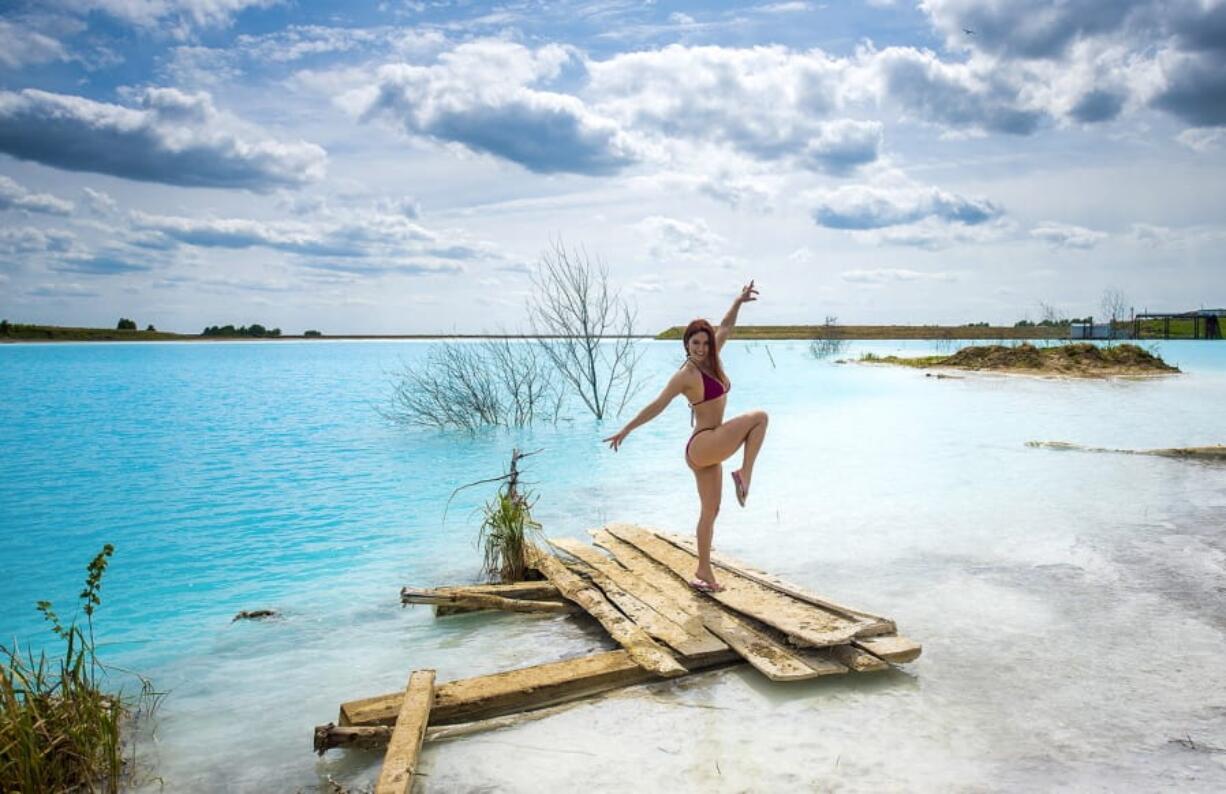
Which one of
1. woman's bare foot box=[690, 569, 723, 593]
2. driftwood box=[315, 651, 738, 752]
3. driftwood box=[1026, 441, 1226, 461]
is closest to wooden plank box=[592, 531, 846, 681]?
woman's bare foot box=[690, 569, 723, 593]

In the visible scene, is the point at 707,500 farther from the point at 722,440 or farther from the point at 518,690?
the point at 518,690

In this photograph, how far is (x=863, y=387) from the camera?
109 ft

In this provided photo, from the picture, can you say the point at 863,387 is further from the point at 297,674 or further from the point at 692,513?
the point at 297,674

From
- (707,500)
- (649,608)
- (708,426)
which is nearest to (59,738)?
(649,608)

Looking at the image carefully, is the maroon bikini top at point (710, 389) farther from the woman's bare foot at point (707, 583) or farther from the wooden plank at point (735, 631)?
the wooden plank at point (735, 631)

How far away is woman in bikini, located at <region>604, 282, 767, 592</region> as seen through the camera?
5629 millimetres

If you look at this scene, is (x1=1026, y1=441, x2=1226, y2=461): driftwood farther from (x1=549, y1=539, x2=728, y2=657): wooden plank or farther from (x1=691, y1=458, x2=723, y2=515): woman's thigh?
(x1=691, y1=458, x2=723, y2=515): woman's thigh

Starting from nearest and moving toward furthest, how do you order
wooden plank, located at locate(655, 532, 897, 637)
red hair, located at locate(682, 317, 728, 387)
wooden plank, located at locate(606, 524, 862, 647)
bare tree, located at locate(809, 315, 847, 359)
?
wooden plank, located at locate(606, 524, 862, 647) < wooden plank, located at locate(655, 532, 897, 637) < red hair, located at locate(682, 317, 728, 387) < bare tree, located at locate(809, 315, 847, 359)

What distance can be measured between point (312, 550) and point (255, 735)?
543 cm

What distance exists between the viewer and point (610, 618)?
5.66 m

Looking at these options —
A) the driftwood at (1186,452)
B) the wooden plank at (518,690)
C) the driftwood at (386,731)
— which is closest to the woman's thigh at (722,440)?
the wooden plank at (518,690)

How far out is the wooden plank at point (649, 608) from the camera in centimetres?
504

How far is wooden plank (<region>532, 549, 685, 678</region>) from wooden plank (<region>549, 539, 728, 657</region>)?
0.25 feet

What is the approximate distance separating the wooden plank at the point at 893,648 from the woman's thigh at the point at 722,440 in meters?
1.50
